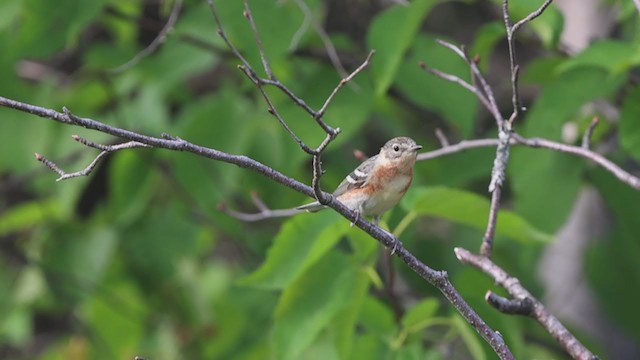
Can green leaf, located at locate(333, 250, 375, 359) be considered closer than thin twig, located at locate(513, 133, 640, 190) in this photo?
→ No

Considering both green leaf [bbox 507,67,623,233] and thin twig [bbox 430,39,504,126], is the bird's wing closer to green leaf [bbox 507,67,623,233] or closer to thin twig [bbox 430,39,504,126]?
thin twig [bbox 430,39,504,126]

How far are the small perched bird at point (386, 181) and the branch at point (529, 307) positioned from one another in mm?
487

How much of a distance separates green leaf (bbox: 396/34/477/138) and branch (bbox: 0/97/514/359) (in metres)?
1.50

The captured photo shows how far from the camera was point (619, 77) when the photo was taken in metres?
3.21

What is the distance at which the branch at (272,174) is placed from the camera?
1.73m

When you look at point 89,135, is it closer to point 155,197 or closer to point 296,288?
point 155,197

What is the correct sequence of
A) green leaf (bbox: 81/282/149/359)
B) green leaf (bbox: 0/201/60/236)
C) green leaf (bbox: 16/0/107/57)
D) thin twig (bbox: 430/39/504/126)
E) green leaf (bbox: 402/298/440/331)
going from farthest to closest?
green leaf (bbox: 81/282/149/359) < green leaf (bbox: 0/201/60/236) < green leaf (bbox: 16/0/107/57) < green leaf (bbox: 402/298/440/331) < thin twig (bbox: 430/39/504/126)

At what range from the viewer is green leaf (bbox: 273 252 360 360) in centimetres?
298

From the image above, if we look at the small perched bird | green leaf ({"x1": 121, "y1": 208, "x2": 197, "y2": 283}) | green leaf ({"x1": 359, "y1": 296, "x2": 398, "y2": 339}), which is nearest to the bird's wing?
the small perched bird

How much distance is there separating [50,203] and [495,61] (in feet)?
8.99

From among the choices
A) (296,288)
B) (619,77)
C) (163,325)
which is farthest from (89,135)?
(619,77)

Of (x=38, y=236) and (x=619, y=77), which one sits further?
(x=38, y=236)

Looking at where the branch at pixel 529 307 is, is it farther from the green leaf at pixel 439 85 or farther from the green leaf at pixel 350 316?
the green leaf at pixel 439 85

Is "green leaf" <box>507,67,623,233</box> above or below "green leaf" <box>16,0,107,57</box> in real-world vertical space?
below
